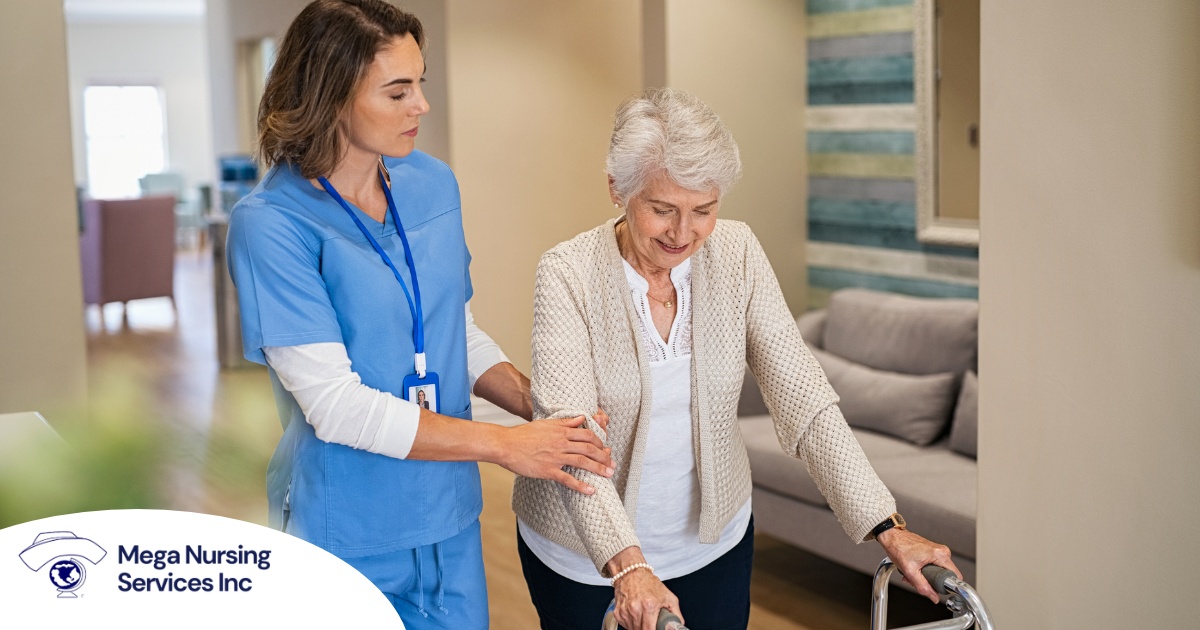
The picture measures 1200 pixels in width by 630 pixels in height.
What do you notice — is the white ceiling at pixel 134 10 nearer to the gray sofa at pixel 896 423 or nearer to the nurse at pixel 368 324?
the gray sofa at pixel 896 423

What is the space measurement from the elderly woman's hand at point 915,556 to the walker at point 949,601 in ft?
0.04

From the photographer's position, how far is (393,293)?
168 centimetres

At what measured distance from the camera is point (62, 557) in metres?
1.02

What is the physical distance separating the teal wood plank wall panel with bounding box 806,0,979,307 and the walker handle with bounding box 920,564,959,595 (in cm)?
319

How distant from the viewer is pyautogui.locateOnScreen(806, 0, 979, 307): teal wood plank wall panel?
16.0 feet

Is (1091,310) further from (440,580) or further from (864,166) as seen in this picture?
(864,166)

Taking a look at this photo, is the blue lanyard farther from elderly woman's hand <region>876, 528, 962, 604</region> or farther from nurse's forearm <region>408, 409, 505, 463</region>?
elderly woman's hand <region>876, 528, 962, 604</region>

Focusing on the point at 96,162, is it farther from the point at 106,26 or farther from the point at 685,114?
the point at 685,114

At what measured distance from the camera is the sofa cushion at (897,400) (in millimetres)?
4074

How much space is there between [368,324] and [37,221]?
2.66 m

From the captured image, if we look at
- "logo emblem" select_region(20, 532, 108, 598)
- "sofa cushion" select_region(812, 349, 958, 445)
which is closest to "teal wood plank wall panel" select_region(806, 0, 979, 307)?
"sofa cushion" select_region(812, 349, 958, 445)

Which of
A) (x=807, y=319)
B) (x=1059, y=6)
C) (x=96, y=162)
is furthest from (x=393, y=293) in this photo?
(x=96, y=162)

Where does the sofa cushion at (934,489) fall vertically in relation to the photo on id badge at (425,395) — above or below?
below

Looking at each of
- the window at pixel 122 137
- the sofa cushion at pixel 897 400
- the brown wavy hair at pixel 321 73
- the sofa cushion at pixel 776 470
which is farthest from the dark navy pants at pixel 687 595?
the window at pixel 122 137
